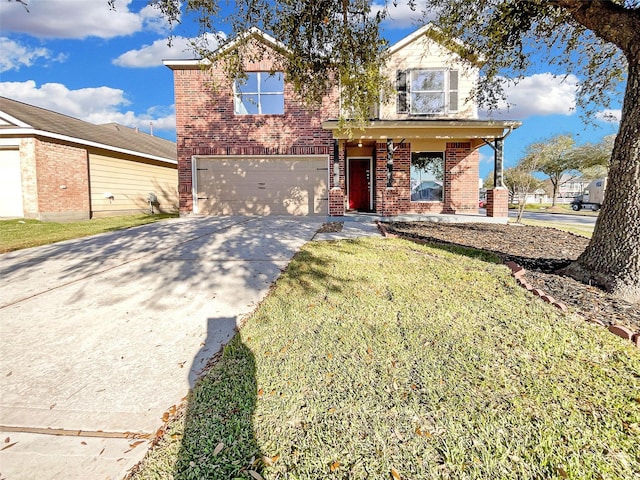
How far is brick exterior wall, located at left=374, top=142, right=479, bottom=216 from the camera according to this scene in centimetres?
1241

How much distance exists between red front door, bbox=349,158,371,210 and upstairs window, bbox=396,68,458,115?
2.60m

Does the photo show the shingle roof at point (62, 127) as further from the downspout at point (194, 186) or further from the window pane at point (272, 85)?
the window pane at point (272, 85)

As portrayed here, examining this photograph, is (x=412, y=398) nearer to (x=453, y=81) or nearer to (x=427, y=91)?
(x=427, y=91)

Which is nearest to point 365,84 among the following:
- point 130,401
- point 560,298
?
point 560,298

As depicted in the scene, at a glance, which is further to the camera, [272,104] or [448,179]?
[448,179]

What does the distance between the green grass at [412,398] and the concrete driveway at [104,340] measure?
0.25m

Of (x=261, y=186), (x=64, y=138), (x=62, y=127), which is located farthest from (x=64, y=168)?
(x=261, y=186)

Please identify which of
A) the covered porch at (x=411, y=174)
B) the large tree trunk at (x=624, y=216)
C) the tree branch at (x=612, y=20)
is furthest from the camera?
the covered porch at (x=411, y=174)

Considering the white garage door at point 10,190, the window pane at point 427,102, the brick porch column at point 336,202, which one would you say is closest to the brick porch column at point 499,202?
the window pane at point 427,102

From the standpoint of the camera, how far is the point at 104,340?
107 inches

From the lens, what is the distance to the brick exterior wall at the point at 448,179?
12414mm

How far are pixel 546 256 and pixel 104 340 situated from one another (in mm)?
6127

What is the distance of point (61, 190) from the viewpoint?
38.9 ft

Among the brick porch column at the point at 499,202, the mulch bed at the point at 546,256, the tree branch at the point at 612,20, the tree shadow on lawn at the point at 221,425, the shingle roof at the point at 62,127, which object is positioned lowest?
the tree shadow on lawn at the point at 221,425
